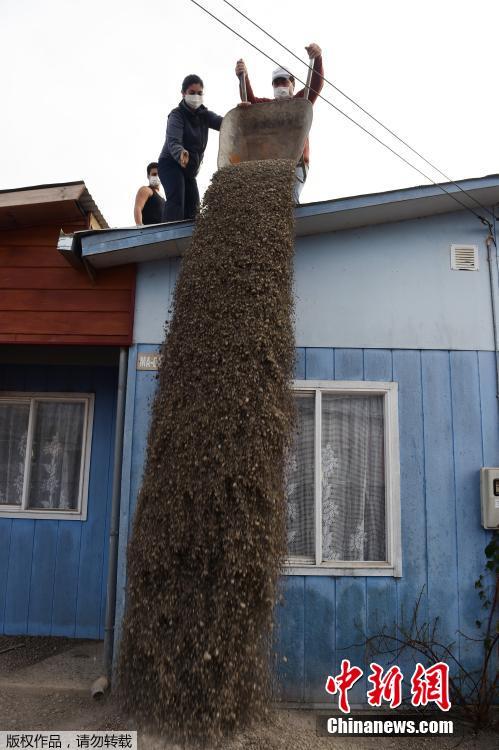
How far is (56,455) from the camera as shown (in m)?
6.25

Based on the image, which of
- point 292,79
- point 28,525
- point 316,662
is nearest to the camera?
point 316,662

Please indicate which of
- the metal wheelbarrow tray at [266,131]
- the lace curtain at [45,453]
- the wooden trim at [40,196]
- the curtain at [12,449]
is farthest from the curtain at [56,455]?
the metal wheelbarrow tray at [266,131]

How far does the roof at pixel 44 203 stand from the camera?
16.5 ft

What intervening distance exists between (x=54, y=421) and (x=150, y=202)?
2.73 meters

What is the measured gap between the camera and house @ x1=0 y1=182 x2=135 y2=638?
5.18 meters

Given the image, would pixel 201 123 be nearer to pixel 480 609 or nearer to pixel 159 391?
pixel 159 391

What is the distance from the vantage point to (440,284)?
16.9 feet

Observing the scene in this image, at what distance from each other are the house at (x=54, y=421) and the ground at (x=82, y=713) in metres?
0.50

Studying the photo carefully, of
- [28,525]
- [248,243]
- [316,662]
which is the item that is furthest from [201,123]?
[316,662]

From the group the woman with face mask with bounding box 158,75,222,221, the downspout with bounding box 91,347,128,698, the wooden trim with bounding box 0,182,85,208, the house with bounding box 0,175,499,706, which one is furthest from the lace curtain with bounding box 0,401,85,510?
the woman with face mask with bounding box 158,75,222,221

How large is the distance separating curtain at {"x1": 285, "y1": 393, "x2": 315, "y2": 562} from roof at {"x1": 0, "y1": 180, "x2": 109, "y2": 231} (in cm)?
234

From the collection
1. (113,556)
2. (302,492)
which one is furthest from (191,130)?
(113,556)

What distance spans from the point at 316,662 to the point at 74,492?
9.24 ft

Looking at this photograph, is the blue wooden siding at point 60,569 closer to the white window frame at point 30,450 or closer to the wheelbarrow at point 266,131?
the white window frame at point 30,450
